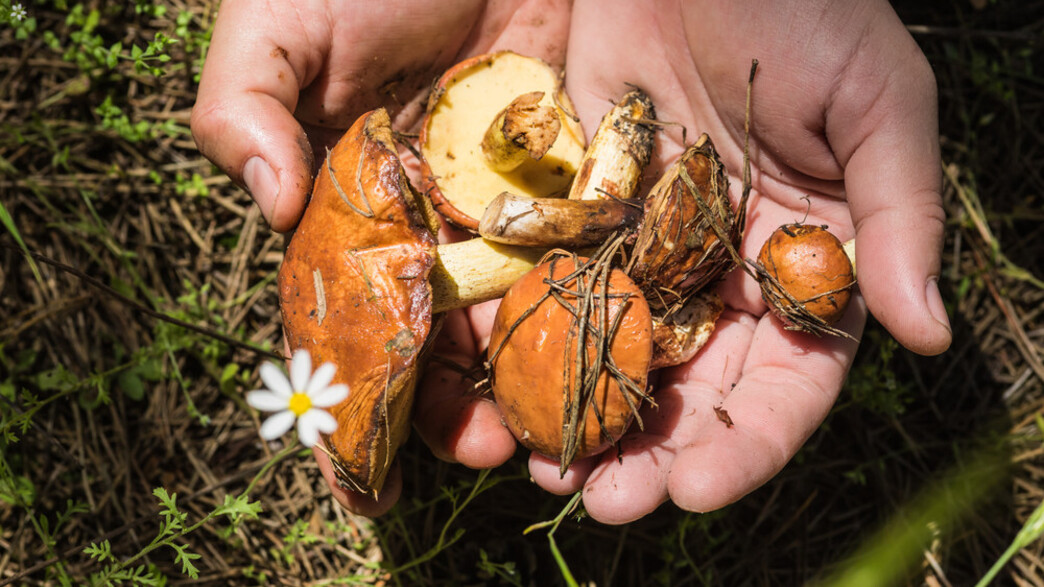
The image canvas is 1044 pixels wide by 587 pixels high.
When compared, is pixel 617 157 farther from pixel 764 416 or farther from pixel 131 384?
pixel 131 384

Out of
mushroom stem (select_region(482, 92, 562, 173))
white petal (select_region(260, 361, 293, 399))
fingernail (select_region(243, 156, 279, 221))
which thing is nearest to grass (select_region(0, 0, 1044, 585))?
fingernail (select_region(243, 156, 279, 221))

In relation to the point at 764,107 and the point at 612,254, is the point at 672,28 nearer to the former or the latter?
the point at 764,107

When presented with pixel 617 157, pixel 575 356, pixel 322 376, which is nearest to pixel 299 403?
pixel 322 376

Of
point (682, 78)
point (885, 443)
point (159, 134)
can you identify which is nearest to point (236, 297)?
point (159, 134)

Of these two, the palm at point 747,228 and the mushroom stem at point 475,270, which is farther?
the mushroom stem at point 475,270

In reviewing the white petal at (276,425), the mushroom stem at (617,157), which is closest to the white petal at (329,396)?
the white petal at (276,425)

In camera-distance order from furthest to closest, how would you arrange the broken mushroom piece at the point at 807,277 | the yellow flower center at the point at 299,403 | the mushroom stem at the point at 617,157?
the mushroom stem at the point at 617,157 < the broken mushroom piece at the point at 807,277 < the yellow flower center at the point at 299,403

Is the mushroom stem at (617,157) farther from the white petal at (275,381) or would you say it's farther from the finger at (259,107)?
the white petal at (275,381)
